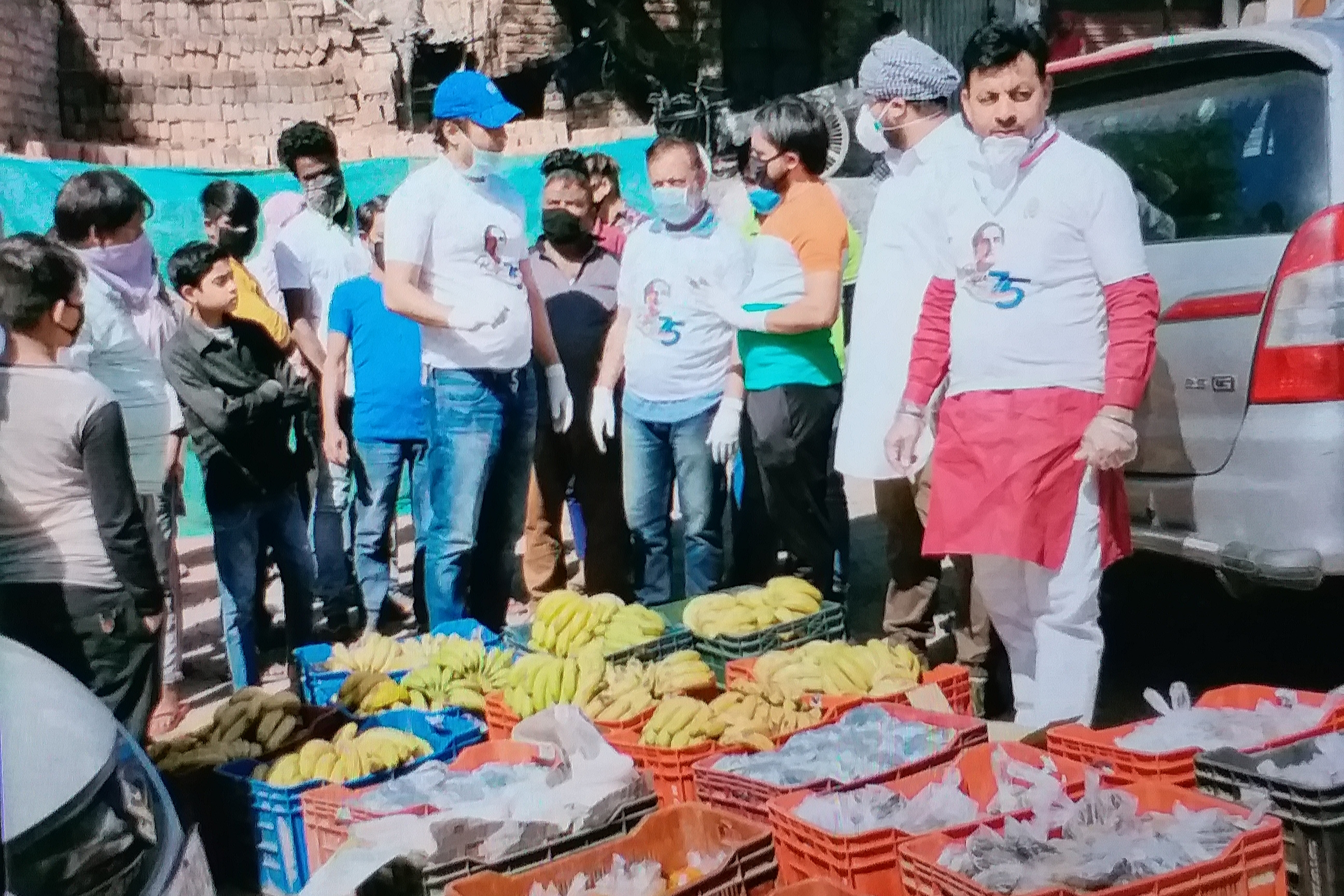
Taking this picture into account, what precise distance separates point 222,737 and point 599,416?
1.87m

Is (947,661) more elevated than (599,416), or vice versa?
(599,416)

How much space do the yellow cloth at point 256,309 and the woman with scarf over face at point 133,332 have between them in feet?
0.71

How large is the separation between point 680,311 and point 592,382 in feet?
2.29

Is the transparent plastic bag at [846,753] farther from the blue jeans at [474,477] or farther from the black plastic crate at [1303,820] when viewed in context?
the blue jeans at [474,477]

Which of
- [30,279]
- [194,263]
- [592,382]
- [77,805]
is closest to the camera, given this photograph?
[77,805]

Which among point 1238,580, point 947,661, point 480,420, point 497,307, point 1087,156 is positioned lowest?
point 947,661

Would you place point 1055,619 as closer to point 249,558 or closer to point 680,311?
point 680,311

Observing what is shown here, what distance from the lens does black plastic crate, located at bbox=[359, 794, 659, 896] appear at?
105 inches

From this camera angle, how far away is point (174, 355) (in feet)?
13.4

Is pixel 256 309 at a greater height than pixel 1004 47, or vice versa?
pixel 1004 47

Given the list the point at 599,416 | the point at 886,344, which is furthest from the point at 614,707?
the point at 599,416

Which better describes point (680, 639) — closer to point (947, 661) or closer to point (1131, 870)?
point (947, 661)

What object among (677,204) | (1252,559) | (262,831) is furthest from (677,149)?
(262,831)

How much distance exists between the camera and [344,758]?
3.28m
